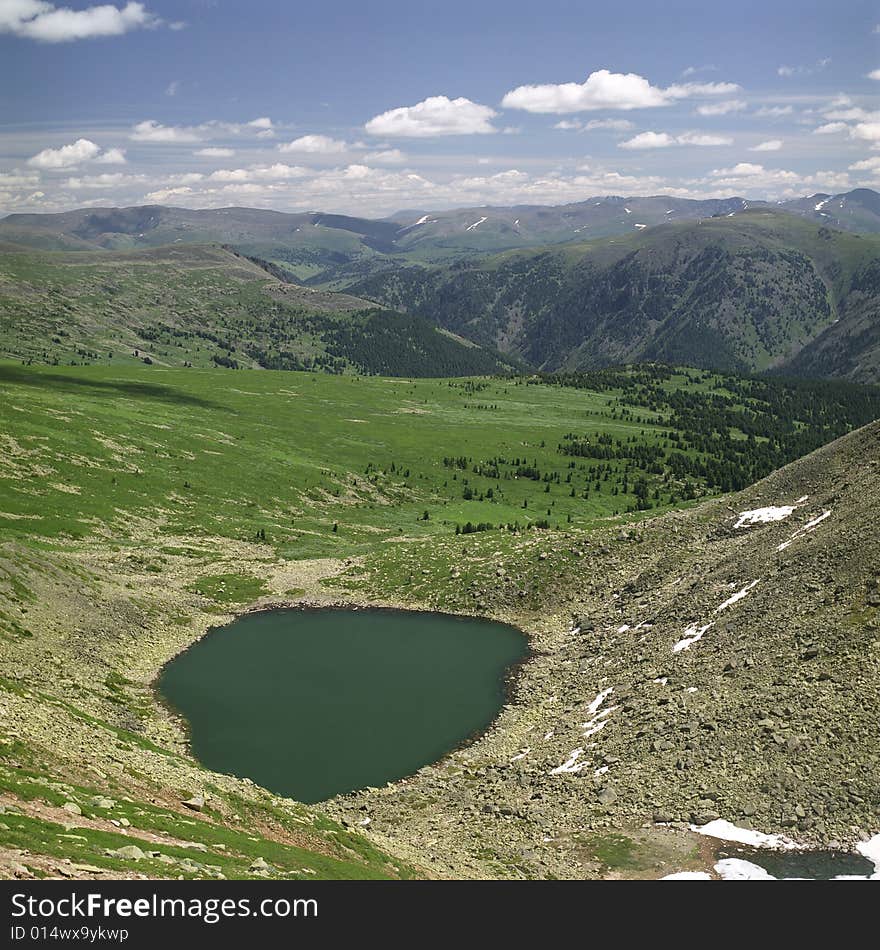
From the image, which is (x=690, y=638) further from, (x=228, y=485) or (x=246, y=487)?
(x=228, y=485)

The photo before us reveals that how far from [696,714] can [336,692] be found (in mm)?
35328

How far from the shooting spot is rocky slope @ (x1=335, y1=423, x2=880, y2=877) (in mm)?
38500

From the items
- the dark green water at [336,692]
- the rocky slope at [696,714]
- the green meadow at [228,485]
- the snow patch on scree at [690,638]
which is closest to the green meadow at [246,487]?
the green meadow at [228,485]

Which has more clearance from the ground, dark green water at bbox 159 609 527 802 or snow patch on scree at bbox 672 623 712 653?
snow patch on scree at bbox 672 623 712 653

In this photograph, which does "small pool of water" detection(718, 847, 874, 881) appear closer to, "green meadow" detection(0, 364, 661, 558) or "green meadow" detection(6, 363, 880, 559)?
"green meadow" detection(6, 363, 880, 559)

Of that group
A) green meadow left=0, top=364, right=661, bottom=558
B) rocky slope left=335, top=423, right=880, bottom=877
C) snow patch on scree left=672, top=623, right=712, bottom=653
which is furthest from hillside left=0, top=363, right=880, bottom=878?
green meadow left=0, top=364, right=661, bottom=558

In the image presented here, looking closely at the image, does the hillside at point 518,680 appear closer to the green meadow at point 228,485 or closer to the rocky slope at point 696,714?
the rocky slope at point 696,714

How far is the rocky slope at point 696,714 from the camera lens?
38500 millimetres

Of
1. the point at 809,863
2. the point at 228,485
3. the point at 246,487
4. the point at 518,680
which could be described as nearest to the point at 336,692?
the point at 518,680

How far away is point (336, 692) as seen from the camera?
70.5 meters

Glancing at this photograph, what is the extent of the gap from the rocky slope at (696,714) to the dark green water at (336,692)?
3.89m

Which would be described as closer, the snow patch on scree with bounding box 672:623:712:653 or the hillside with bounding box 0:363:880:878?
the hillside with bounding box 0:363:880:878

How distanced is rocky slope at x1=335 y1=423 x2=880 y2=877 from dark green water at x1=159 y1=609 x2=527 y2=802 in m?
3.89

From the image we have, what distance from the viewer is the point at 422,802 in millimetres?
49031
